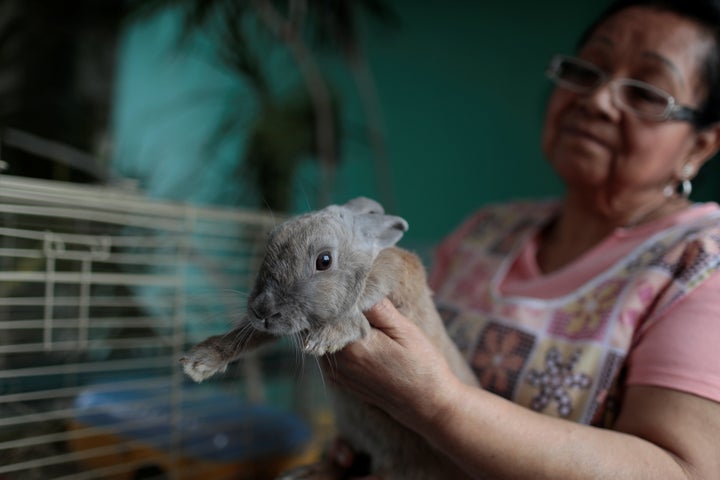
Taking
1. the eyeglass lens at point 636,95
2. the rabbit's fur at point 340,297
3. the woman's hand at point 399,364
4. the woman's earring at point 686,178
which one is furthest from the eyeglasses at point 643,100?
the woman's hand at point 399,364

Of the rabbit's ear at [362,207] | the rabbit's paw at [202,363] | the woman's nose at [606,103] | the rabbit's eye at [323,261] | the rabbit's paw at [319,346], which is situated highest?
the woman's nose at [606,103]

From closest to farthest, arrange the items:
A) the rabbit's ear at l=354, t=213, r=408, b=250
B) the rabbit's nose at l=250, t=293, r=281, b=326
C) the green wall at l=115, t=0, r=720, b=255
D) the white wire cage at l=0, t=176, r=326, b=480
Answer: the rabbit's nose at l=250, t=293, r=281, b=326, the rabbit's ear at l=354, t=213, r=408, b=250, the white wire cage at l=0, t=176, r=326, b=480, the green wall at l=115, t=0, r=720, b=255

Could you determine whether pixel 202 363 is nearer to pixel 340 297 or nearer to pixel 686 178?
pixel 340 297

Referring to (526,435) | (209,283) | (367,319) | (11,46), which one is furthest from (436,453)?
(11,46)

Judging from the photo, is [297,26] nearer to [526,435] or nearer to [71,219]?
[71,219]

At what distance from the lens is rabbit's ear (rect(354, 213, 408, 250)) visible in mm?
858

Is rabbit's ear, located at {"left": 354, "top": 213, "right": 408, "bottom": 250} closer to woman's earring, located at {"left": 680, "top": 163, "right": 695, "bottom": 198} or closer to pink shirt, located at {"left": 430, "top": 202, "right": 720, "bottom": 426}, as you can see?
pink shirt, located at {"left": 430, "top": 202, "right": 720, "bottom": 426}

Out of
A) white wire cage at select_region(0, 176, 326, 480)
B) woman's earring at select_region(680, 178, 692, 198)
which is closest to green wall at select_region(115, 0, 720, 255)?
white wire cage at select_region(0, 176, 326, 480)

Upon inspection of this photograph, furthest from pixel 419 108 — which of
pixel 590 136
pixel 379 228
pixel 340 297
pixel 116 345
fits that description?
pixel 340 297

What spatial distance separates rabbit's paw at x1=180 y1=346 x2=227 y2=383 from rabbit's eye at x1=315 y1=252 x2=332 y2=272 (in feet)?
0.63

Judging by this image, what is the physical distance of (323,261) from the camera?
2.60 feet

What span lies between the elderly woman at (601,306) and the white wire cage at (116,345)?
381 mm

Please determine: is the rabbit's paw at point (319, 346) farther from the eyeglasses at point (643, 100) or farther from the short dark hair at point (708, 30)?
the short dark hair at point (708, 30)

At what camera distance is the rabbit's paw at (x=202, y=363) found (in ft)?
2.47
